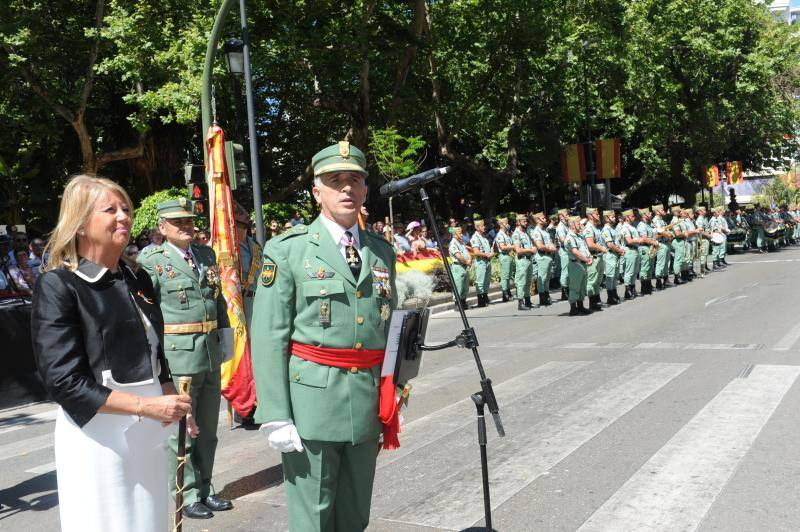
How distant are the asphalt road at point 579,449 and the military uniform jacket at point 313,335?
5.25 feet

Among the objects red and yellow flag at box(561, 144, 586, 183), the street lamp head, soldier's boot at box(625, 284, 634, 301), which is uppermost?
the street lamp head

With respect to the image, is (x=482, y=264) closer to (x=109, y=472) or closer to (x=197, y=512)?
(x=197, y=512)

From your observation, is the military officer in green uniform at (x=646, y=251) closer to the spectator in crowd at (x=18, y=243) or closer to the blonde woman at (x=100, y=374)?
the spectator in crowd at (x=18, y=243)

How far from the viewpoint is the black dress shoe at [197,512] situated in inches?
194

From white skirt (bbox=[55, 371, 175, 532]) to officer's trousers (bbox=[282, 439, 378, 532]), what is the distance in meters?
0.60

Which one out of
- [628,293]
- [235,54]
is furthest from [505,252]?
[235,54]

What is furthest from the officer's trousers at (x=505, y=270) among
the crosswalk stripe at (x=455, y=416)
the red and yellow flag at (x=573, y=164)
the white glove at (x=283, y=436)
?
the red and yellow flag at (x=573, y=164)

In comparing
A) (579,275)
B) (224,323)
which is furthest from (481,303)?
(224,323)

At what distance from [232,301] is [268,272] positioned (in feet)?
11.6

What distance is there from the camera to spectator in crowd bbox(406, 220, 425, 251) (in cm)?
1967

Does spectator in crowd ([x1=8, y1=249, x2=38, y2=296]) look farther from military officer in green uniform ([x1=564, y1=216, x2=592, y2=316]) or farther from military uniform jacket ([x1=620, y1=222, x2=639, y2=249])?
military uniform jacket ([x1=620, y1=222, x2=639, y2=249])

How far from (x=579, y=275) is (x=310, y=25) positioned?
10.7 meters

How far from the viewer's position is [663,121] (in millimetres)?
34781

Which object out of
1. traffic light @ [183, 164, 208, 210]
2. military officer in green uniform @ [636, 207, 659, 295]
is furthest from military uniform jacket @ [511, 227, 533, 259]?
traffic light @ [183, 164, 208, 210]
